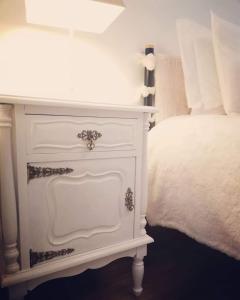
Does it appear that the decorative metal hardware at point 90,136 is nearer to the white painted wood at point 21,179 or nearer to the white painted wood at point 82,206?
the white painted wood at point 82,206

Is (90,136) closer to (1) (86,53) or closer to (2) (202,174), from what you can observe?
(2) (202,174)

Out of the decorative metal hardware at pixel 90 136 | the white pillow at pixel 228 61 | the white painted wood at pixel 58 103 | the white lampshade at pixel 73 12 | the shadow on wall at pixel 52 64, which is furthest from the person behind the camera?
the white pillow at pixel 228 61

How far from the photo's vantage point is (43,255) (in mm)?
704

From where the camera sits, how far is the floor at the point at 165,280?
0.91 m

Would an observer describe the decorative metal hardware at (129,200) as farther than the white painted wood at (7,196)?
Yes

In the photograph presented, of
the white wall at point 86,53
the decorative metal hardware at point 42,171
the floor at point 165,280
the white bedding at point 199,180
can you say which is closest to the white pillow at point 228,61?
the white bedding at point 199,180

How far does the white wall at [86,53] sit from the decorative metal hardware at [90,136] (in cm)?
38

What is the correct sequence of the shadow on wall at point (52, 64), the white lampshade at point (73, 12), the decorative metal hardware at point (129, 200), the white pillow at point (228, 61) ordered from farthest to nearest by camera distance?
the white pillow at point (228, 61) < the shadow on wall at point (52, 64) < the white lampshade at point (73, 12) < the decorative metal hardware at point (129, 200)

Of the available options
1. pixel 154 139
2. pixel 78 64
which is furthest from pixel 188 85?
pixel 78 64

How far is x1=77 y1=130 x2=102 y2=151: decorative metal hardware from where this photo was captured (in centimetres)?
74

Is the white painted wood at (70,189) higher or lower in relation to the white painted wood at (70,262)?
higher

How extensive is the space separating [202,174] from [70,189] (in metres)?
0.47

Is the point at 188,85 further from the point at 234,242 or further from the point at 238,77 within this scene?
the point at 234,242

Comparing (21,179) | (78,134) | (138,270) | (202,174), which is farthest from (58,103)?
(138,270)
